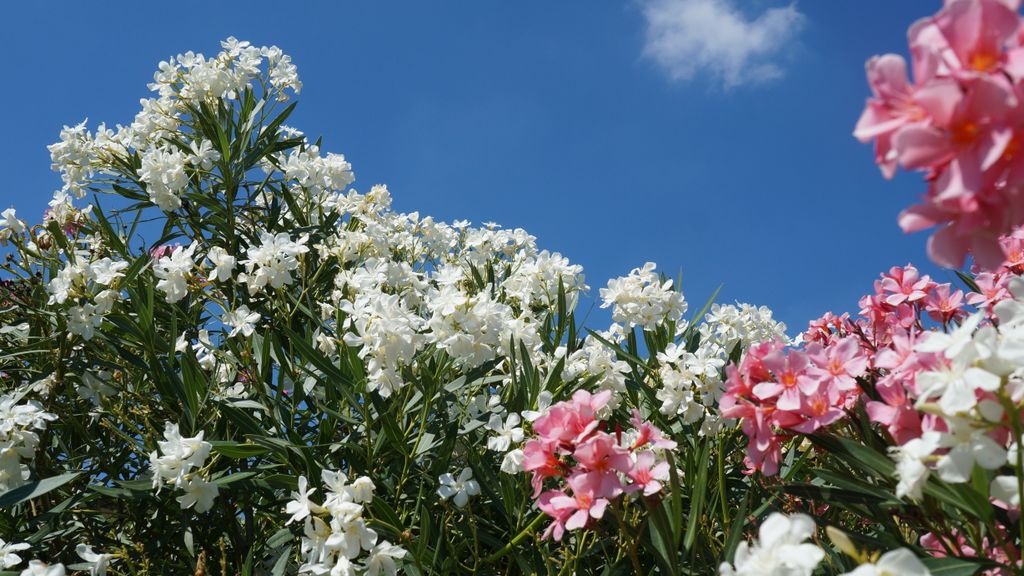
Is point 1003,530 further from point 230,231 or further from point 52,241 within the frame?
point 52,241

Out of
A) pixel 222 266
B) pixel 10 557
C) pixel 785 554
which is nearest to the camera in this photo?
pixel 785 554

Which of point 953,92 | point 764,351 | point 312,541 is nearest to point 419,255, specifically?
point 312,541

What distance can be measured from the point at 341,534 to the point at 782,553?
856 millimetres

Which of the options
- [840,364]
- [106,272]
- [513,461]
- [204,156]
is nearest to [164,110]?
[204,156]

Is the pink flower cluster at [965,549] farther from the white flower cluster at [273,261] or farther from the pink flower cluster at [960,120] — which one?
the white flower cluster at [273,261]

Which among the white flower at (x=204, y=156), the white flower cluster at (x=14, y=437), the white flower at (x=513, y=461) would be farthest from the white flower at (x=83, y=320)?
the white flower at (x=513, y=461)

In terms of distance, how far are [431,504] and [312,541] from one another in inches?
16.6

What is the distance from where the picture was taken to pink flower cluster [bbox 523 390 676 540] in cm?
128

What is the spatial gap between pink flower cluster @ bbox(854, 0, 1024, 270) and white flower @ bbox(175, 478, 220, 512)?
158 cm

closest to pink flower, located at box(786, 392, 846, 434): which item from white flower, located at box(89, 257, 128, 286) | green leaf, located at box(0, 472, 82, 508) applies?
green leaf, located at box(0, 472, 82, 508)

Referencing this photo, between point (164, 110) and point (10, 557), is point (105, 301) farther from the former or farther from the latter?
point (164, 110)

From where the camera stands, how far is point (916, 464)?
3.42 ft

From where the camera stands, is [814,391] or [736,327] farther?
[736,327]

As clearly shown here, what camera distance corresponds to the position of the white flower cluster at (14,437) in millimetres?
1912
